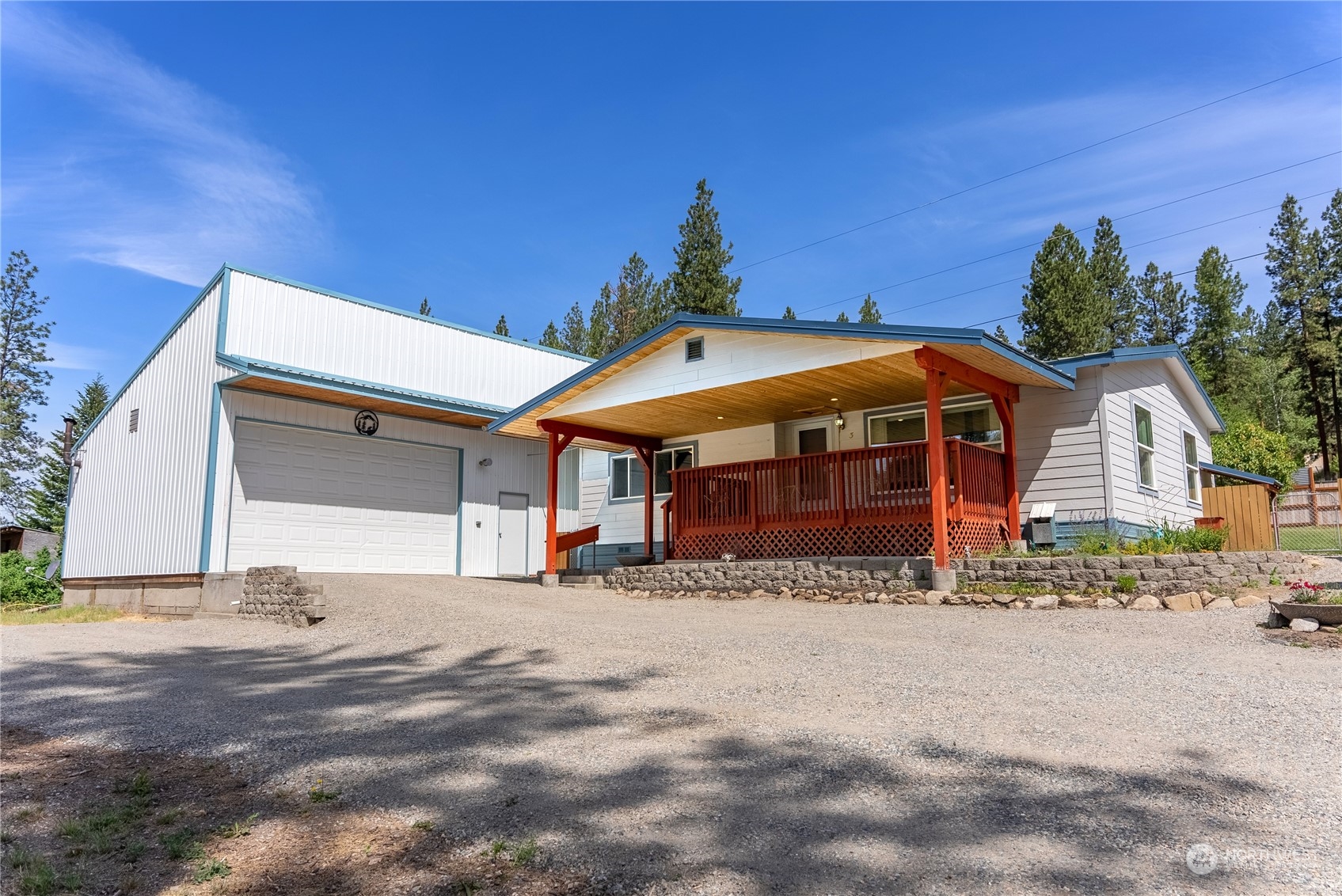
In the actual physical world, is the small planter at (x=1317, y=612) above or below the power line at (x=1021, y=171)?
below

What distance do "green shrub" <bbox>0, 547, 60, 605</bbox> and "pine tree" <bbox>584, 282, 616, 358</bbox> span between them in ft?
69.4

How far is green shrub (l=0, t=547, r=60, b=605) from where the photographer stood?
2206 cm

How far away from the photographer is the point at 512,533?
61.1 feet

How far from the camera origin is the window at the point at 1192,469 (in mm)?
16234

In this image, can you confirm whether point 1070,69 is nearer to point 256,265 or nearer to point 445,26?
point 445,26

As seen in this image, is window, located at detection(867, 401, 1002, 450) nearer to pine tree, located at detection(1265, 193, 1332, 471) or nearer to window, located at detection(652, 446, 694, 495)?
window, located at detection(652, 446, 694, 495)

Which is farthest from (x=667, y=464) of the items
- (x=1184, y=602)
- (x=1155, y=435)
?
(x=1184, y=602)

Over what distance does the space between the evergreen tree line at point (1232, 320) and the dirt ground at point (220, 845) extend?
3151 centimetres

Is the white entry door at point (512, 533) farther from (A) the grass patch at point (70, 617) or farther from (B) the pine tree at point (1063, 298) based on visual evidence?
(B) the pine tree at point (1063, 298)

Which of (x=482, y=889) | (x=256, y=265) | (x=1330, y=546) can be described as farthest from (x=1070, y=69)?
(x=482, y=889)

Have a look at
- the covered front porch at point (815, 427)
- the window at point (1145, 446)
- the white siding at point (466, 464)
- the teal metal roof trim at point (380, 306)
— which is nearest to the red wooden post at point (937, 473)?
the covered front porch at point (815, 427)

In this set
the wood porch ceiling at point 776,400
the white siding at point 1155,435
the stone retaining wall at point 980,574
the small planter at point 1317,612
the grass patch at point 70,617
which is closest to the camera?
the small planter at point 1317,612

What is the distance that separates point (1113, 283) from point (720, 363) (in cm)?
3235

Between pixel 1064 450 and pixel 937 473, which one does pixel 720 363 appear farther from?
pixel 1064 450
